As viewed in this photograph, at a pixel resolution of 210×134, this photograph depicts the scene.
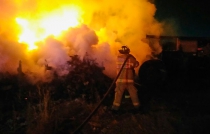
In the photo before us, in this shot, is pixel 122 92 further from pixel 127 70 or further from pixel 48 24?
pixel 48 24

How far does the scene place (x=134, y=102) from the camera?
7.33 m

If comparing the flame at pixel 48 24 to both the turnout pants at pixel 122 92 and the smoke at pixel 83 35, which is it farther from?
the turnout pants at pixel 122 92

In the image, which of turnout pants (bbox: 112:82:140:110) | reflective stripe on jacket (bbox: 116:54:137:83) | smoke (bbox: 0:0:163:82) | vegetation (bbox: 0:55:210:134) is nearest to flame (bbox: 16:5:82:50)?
smoke (bbox: 0:0:163:82)

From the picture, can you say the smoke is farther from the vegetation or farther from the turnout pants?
the turnout pants

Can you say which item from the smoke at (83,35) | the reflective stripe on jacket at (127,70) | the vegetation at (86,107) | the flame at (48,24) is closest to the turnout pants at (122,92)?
the reflective stripe on jacket at (127,70)

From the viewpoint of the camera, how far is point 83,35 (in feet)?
30.6

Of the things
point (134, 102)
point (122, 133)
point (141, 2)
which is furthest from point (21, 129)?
point (141, 2)

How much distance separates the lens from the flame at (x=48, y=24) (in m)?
9.46

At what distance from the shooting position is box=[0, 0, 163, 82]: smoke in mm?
8883

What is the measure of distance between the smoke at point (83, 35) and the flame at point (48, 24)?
19cm

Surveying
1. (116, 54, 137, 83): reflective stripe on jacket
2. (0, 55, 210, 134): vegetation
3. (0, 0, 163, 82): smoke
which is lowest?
(0, 55, 210, 134): vegetation

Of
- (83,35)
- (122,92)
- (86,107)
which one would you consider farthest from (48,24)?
(122,92)

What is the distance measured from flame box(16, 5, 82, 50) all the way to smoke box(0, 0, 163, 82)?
0.19m

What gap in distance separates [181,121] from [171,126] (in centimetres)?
51
